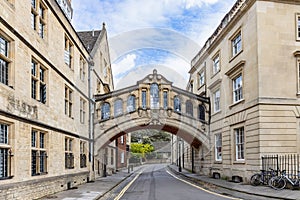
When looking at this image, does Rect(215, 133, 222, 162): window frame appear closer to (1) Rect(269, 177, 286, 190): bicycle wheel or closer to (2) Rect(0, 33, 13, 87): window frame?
(1) Rect(269, 177, 286, 190): bicycle wheel

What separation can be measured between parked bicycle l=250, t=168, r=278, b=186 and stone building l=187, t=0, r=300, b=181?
0.66 metres

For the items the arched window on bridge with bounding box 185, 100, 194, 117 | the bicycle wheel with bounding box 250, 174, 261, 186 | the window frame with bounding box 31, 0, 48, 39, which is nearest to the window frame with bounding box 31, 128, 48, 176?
the window frame with bounding box 31, 0, 48, 39

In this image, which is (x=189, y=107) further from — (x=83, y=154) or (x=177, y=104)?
(x=83, y=154)


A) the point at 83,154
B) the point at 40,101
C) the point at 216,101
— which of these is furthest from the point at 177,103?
the point at 40,101

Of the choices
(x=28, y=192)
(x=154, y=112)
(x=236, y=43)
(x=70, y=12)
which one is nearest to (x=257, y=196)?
(x=28, y=192)

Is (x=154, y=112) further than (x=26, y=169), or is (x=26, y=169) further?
(x=154, y=112)

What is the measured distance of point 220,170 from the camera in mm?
24812

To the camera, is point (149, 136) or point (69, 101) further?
point (149, 136)

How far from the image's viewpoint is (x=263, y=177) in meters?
17.6

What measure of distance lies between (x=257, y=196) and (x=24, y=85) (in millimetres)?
9815

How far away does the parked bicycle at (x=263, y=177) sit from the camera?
1714cm

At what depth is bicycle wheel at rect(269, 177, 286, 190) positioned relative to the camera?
15742 mm

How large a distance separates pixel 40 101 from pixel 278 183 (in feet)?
35.4

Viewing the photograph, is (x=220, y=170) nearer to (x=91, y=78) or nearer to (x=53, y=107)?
(x=91, y=78)
